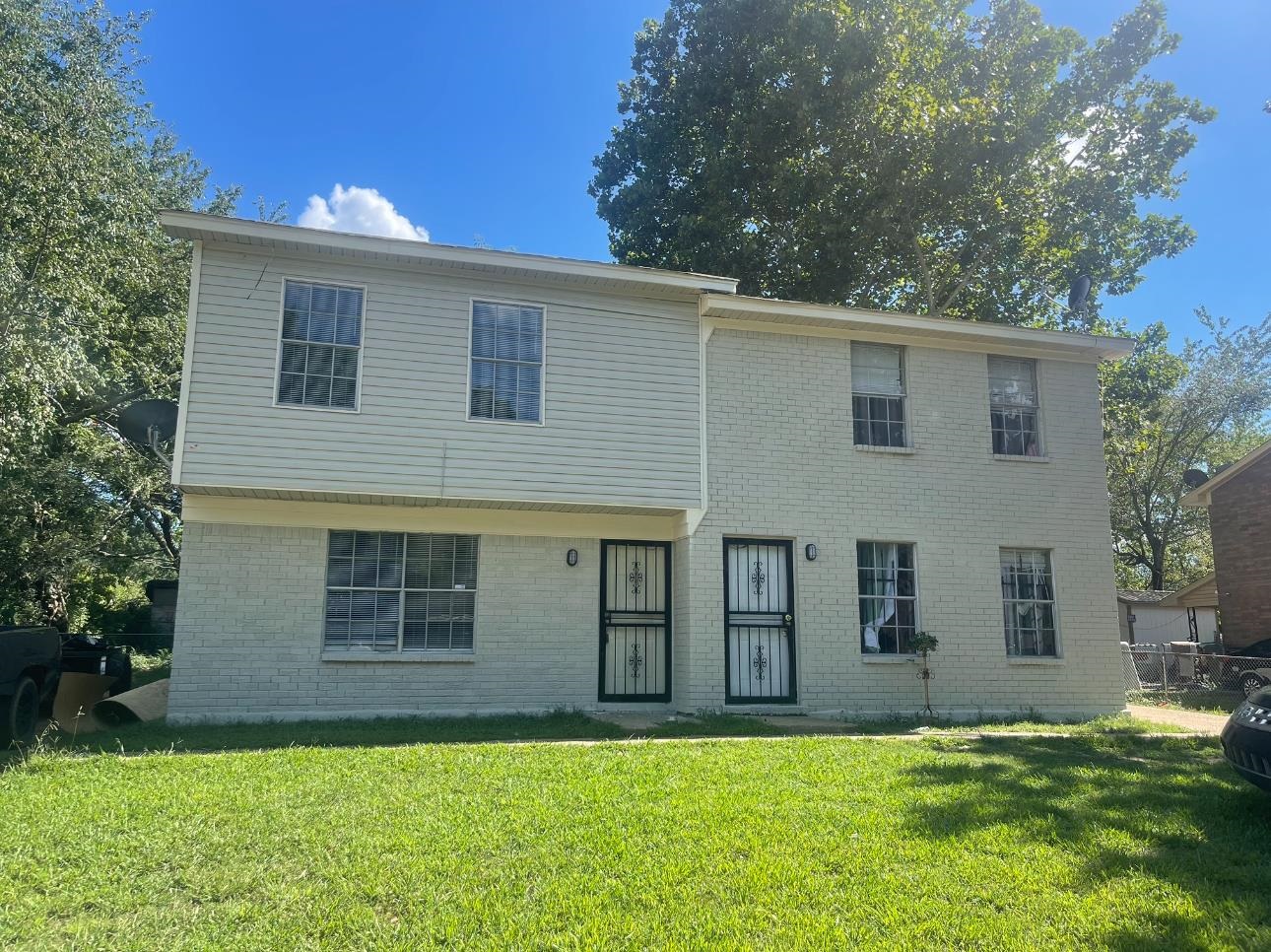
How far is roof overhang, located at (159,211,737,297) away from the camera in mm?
9695

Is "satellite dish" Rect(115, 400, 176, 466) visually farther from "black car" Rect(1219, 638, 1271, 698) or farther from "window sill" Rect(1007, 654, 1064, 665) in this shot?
"black car" Rect(1219, 638, 1271, 698)

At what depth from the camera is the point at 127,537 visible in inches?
862

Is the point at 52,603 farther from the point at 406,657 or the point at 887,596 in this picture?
the point at 887,596

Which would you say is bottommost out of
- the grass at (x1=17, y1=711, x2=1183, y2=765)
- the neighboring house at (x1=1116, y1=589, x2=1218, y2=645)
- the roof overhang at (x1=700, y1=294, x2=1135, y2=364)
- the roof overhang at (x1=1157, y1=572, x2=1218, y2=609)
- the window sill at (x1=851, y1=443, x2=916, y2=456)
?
the grass at (x1=17, y1=711, x2=1183, y2=765)

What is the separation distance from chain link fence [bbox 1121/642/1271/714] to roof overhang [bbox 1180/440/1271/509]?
3.92 metres

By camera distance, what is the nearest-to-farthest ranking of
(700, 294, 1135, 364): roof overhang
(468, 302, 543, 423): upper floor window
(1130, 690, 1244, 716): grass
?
1. (468, 302, 543, 423): upper floor window
2. (700, 294, 1135, 364): roof overhang
3. (1130, 690, 1244, 716): grass

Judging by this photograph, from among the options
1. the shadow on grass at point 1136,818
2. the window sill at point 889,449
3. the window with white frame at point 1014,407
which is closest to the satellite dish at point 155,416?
the window sill at point 889,449

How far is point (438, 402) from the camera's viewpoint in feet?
34.1

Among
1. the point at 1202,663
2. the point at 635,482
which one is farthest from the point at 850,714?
the point at 1202,663

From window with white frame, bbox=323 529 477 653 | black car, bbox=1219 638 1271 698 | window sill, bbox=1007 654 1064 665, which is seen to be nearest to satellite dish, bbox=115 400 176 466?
window with white frame, bbox=323 529 477 653

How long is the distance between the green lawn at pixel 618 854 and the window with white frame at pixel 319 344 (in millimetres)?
4414

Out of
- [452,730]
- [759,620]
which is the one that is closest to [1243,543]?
[759,620]

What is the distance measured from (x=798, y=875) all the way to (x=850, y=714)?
281 inches

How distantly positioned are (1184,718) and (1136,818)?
8046mm
